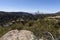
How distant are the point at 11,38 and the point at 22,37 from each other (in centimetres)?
48

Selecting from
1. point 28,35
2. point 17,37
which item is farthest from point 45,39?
point 17,37

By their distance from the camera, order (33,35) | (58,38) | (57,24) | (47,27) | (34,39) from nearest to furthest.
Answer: (34,39), (33,35), (58,38), (47,27), (57,24)

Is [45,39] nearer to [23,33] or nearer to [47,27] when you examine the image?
[23,33]

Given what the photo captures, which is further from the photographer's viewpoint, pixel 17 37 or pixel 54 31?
pixel 54 31

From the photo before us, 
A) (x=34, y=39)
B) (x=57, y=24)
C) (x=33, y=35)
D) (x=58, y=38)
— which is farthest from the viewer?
(x=57, y=24)

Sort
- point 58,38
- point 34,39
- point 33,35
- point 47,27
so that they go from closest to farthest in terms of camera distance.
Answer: point 34,39
point 33,35
point 58,38
point 47,27

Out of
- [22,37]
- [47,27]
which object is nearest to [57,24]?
[47,27]

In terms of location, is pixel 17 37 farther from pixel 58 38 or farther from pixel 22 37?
pixel 58 38

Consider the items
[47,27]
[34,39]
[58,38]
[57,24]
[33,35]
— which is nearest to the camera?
[34,39]

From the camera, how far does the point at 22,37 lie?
6570 millimetres

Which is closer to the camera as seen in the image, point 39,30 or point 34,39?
point 34,39

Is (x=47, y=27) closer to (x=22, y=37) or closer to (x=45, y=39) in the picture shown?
(x=45, y=39)

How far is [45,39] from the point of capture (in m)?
6.72

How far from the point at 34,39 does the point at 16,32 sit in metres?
1.04
